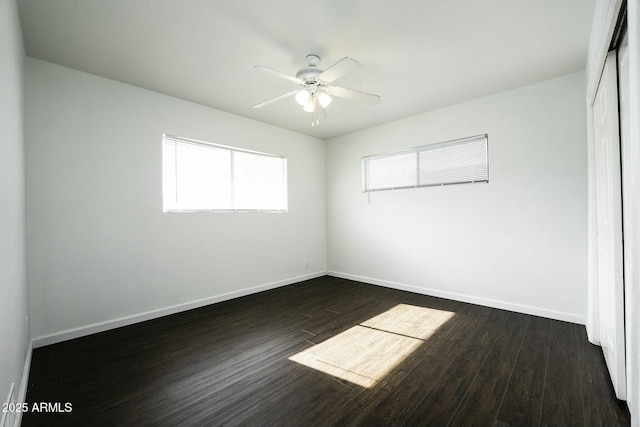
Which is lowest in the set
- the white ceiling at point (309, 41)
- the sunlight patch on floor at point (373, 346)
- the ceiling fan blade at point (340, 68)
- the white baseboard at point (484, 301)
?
the sunlight patch on floor at point (373, 346)

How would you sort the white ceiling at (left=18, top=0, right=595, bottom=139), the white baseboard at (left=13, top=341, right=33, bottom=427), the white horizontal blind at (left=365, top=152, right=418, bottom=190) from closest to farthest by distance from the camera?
the white baseboard at (left=13, top=341, right=33, bottom=427) < the white ceiling at (left=18, top=0, right=595, bottom=139) < the white horizontal blind at (left=365, top=152, right=418, bottom=190)

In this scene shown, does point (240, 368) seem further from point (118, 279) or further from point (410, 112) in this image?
point (410, 112)

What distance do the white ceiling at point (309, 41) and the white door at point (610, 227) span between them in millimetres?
676

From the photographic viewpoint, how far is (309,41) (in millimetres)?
2328

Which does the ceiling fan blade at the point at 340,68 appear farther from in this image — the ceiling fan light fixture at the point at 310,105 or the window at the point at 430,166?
the window at the point at 430,166

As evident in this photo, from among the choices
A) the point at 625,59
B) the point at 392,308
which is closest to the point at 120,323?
the point at 392,308

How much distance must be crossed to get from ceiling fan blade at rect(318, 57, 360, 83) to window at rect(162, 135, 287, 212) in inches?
84.7

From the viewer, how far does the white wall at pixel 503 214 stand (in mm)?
2949

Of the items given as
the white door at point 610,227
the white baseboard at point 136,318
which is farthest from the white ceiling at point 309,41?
the white baseboard at point 136,318

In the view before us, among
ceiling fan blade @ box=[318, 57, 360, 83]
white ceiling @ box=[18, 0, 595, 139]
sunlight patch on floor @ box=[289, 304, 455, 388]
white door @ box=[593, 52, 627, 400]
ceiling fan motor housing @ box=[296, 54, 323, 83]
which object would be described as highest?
white ceiling @ box=[18, 0, 595, 139]

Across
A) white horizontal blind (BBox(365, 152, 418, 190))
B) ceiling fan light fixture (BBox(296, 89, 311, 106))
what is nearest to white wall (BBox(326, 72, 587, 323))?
white horizontal blind (BBox(365, 152, 418, 190))

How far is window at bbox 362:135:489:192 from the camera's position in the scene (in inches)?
142

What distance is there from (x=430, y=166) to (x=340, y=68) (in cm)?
238

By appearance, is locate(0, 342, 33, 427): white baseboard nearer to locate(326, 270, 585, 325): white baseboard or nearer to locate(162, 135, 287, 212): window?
locate(162, 135, 287, 212): window
